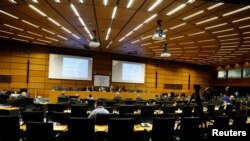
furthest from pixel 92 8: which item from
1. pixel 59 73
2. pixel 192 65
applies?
pixel 192 65

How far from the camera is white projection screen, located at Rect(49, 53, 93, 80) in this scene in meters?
19.7

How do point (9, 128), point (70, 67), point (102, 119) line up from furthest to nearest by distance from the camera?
point (70, 67)
point (102, 119)
point (9, 128)

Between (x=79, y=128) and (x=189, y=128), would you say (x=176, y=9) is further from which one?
(x=79, y=128)

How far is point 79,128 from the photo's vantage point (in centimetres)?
489

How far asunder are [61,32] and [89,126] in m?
9.70

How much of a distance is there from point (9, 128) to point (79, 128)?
1.44 meters

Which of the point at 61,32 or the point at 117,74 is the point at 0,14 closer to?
the point at 61,32

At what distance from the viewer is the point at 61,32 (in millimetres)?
13586

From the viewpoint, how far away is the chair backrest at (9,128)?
15.9 feet

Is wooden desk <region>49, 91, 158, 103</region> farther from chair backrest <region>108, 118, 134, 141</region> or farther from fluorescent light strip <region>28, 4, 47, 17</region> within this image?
chair backrest <region>108, 118, 134, 141</region>

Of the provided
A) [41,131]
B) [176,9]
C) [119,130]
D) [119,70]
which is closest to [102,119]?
[119,130]

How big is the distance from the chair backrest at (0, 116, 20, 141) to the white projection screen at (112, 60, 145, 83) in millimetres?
17307

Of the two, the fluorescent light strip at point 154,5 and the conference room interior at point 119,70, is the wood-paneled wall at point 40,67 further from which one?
the fluorescent light strip at point 154,5

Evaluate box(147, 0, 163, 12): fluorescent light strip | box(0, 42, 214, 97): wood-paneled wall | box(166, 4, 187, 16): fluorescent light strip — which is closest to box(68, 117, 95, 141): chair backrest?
box(147, 0, 163, 12): fluorescent light strip
